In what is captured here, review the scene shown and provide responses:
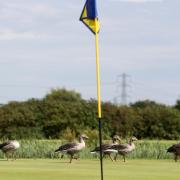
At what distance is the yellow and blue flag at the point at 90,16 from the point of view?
2011 cm

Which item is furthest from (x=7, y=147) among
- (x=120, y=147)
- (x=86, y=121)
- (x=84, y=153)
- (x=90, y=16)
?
(x=86, y=121)

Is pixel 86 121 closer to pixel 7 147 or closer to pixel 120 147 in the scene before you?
pixel 7 147

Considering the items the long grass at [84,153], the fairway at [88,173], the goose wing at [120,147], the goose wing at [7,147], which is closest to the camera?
the fairway at [88,173]

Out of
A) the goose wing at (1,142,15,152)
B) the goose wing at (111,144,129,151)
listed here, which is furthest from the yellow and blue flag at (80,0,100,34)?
the goose wing at (1,142,15,152)

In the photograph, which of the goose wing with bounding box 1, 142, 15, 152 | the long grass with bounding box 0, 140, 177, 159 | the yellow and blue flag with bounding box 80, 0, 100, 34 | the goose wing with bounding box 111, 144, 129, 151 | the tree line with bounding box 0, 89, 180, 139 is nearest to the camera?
the yellow and blue flag with bounding box 80, 0, 100, 34

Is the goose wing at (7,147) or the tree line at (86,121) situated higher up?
the tree line at (86,121)

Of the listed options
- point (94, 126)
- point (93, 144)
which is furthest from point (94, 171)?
point (94, 126)

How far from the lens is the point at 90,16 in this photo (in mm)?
20141

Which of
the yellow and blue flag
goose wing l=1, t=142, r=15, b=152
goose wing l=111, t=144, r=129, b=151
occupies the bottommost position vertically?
goose wing l=111, t=144, r=129, b=151

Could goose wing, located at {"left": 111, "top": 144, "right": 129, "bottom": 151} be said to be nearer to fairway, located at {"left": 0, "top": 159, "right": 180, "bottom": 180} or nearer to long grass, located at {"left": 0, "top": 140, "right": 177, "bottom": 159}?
long grass, located at {"left": 0, "top": 140, "right": 177, "bottom": 159}

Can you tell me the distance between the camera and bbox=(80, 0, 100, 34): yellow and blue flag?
2011cm

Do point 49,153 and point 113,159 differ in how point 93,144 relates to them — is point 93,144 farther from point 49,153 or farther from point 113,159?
point 113,159

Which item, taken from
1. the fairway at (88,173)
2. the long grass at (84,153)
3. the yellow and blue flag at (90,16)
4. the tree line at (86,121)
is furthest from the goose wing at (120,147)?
the tree line at (86,121)

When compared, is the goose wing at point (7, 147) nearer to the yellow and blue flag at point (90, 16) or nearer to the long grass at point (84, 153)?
the long grass at point (84, 153)
